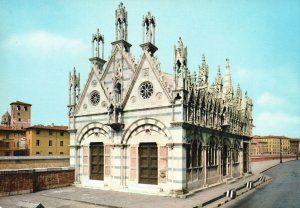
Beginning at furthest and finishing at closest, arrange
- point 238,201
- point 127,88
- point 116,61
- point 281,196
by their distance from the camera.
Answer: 1. point 116,61
2. point 127,88
3. point 281,196
4. point 238,201

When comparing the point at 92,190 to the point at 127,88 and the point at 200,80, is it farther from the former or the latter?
the point at 200,80

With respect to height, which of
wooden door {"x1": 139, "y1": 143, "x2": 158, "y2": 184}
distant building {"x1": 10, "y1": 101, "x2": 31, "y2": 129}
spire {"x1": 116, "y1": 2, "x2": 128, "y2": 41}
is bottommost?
wooden door {"x1": 139, "y1": 143, "x2": 158, "y2": 184}

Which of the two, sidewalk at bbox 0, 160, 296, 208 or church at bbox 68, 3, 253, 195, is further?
church at bbox 68, 3, 253, 195

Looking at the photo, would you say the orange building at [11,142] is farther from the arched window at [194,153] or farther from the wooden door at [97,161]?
the arched window at [194,153]

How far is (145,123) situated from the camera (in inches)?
859

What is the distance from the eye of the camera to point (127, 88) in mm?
23312

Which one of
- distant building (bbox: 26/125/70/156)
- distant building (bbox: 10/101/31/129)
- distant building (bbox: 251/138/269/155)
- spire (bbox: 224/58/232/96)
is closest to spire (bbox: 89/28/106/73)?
spire (bbox: 224/58/232/96)

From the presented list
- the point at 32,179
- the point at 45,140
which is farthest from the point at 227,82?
the point at 45,140

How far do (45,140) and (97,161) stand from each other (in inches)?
1888

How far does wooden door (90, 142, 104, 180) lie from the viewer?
24.5m

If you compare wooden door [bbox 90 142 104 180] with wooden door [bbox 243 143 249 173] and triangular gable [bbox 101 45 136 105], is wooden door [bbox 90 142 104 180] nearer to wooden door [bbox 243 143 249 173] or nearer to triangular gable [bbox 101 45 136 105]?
triangular gable [bbox 101 45 136 105]

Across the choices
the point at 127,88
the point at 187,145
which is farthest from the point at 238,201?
the point at 127,88

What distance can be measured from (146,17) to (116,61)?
4.53m

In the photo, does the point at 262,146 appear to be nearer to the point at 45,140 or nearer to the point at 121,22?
the point at 45,140
